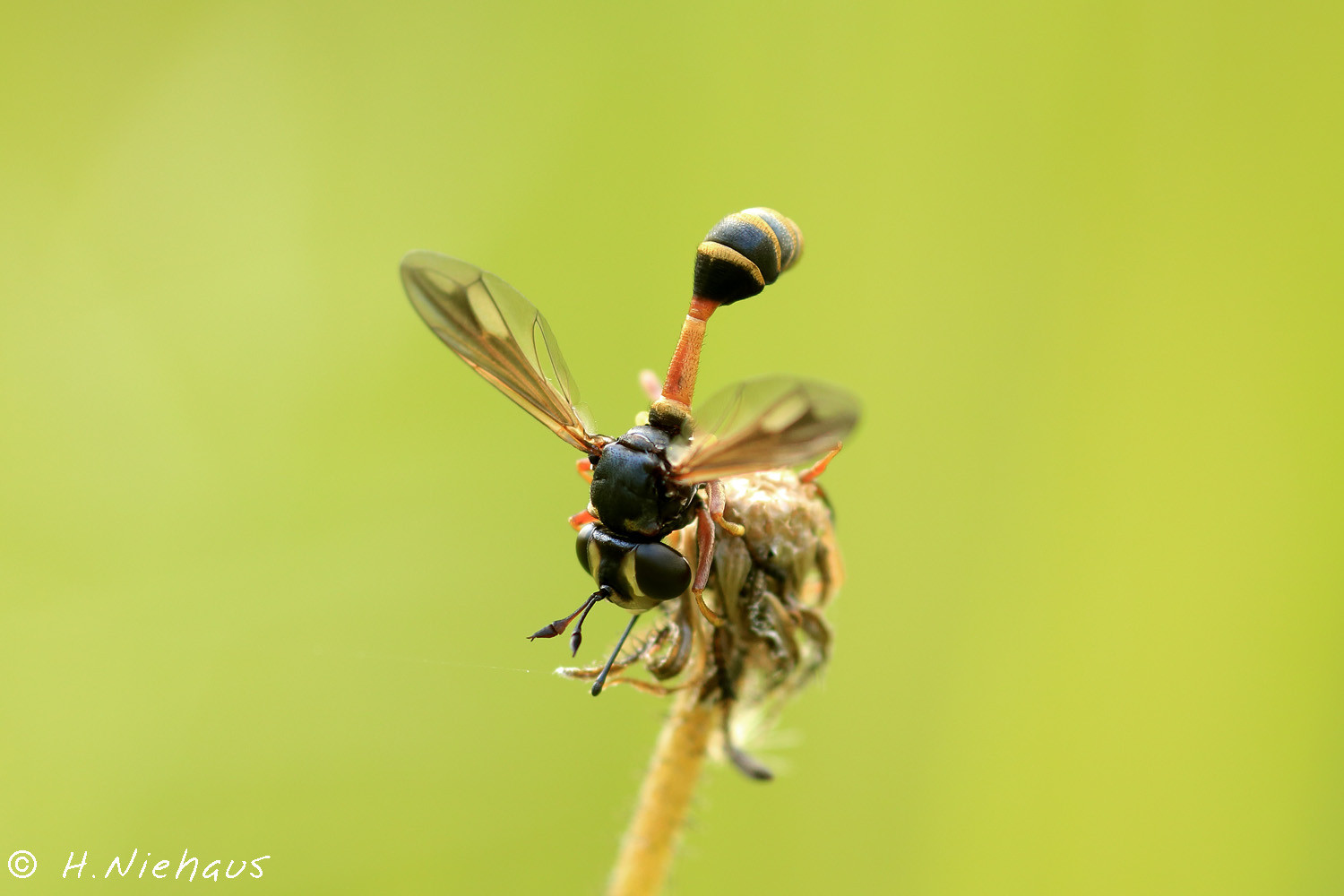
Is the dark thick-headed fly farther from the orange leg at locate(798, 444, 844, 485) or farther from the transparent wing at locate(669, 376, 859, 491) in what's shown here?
the orange leg at locate(798, 444, 844, 485)

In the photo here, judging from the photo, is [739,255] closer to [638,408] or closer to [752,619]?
[752,619]

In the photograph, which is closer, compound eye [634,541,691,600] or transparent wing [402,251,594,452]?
compound eye [634,541,691,600]

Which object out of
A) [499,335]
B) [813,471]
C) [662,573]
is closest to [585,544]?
[662,573]

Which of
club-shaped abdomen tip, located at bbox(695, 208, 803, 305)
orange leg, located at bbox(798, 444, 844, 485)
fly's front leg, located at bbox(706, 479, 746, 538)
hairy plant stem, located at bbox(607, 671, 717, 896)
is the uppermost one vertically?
club-shaped abdomen tip, located at bbox(695, 208, 803, 305)

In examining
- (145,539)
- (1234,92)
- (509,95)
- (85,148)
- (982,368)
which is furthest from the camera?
(509,95)

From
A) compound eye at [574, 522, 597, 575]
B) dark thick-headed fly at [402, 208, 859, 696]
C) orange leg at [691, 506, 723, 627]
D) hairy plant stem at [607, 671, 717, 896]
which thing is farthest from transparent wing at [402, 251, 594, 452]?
hairy plant stem at [607, 671, 717, 896]

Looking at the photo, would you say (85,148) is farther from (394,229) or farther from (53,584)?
(53,584)

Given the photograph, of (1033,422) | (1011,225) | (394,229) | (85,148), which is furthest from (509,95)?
(1033,422)
